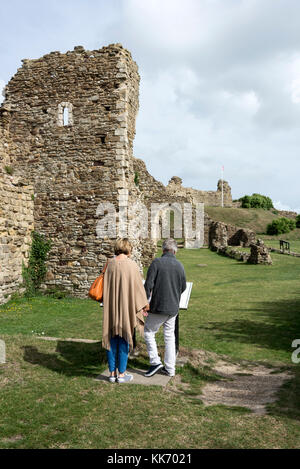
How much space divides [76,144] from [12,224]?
128 inches

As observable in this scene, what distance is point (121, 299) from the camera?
202 inches

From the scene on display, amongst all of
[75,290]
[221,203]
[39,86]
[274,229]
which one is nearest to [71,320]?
[75,290]

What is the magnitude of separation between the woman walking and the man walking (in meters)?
0.29

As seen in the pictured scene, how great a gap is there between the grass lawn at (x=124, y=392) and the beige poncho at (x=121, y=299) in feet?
2.56

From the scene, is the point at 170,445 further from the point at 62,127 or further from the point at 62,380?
the point at 62,127

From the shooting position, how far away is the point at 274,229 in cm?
4084

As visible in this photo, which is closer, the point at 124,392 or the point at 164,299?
the point at 124,392

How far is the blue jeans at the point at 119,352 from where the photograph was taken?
521 cm

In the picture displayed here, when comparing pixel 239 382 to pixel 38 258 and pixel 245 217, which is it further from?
pixel 245 217

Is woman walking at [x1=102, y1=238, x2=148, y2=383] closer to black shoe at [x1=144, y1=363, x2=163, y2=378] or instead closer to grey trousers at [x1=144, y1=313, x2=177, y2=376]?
grey trousers at [x1=144, y1=313, x2=177, y2=376]

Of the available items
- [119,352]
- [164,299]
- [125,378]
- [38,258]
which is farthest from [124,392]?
[38,258]

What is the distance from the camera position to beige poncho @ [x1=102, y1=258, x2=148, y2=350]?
511 cm

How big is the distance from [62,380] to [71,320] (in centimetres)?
418

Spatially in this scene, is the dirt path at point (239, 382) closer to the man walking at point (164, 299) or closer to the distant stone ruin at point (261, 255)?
the man walking at point (164, 299)
